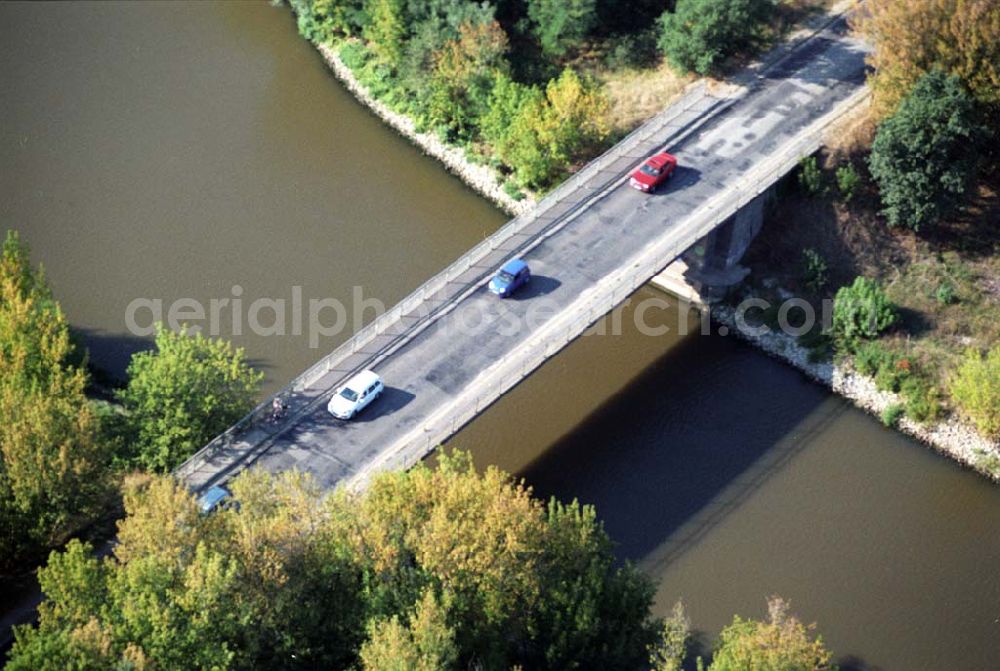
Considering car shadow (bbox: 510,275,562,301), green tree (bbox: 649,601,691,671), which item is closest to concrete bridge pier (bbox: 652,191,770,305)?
car shadow (bbox: 510,275,562,301)

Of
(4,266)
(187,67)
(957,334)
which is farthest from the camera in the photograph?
(187,67)

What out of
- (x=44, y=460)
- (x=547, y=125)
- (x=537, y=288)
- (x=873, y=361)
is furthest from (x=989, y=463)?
(x=44, y=460)

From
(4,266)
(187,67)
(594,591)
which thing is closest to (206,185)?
(187,67)

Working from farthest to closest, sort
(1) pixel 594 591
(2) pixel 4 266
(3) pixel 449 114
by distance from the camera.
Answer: (3) pixel 449 114 → (2) pixel 4 266 → (1) pixel 594 591

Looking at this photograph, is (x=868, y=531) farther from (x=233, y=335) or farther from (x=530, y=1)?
(x=530, y=1)

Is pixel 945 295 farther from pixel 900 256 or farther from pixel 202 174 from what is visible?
pixel 202 174

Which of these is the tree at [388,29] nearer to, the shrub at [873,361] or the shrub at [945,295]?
the shrub at [873,361]
